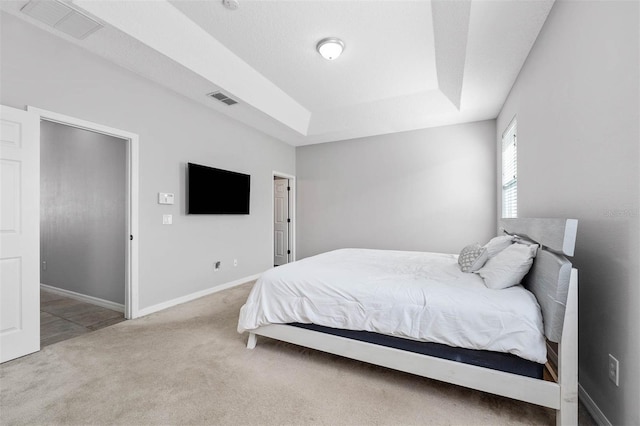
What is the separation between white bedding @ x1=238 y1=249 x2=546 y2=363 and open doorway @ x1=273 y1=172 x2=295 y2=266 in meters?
3.31

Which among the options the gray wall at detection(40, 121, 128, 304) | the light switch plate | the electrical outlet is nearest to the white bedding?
the electrical outlet

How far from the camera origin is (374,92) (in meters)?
4.00

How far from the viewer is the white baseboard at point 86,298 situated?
334cm

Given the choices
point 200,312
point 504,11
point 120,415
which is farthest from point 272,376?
point 504,11

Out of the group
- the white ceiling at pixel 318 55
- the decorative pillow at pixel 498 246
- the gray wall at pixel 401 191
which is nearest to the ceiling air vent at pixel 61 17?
the white ceiling at pixel 318 55

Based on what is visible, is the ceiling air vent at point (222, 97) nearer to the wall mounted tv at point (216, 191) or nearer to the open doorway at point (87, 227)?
the wall mounted tv at point (216, 191)

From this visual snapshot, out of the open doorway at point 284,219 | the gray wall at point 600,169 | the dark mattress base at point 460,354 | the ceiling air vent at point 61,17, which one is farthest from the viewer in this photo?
the open doorway at point 284,219

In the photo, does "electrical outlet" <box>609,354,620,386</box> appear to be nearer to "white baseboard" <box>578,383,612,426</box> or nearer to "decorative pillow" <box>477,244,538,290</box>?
"white baseboard" <box>578,383,612,426</box>

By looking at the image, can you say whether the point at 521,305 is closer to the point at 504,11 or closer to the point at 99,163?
the point at 504,11

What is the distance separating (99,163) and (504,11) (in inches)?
183

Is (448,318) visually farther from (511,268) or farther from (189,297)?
(189,297)

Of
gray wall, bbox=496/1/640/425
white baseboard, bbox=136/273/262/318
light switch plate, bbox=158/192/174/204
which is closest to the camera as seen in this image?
gray wall, bbox=496/1/640/425

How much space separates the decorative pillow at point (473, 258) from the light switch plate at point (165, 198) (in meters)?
3.33

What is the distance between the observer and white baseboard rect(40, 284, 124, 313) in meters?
3.34
